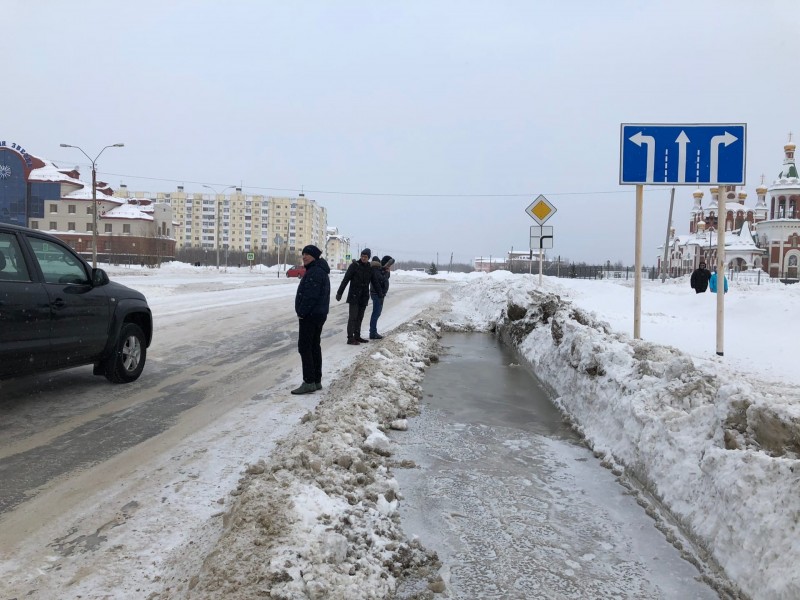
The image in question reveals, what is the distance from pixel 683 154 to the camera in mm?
8945

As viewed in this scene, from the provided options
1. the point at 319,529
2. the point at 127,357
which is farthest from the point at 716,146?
the point at 127,357

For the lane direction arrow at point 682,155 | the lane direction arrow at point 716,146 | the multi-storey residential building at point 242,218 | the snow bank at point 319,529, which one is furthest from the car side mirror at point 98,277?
the multi-storey residential building at point 242,218

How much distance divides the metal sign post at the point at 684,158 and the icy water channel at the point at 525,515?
4068mm

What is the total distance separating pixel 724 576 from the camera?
11.1ft

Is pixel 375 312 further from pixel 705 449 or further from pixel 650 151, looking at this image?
pixel 705 449

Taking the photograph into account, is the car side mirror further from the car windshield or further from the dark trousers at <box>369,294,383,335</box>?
the dark trousers at <box>369,294,383,335</box>

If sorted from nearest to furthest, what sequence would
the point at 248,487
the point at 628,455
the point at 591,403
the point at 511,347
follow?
the point at 248,487 → the point at 628,455 → the point at 591,403 → the point at 511,347

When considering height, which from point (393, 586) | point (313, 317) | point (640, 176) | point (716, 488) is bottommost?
point (393, 586)

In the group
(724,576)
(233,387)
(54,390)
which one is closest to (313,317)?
(233,387)

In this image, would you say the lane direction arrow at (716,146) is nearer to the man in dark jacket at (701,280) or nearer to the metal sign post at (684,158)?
the metal sign post at (684,158)

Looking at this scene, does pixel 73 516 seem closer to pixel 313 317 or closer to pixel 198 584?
pixel 198 584

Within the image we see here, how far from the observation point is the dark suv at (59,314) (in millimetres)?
5801

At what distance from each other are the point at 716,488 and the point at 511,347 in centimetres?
888

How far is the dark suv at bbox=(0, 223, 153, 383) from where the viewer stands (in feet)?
19.0
